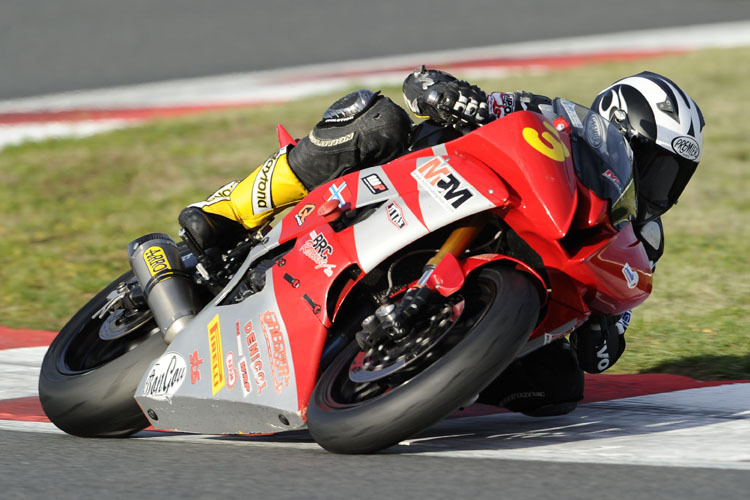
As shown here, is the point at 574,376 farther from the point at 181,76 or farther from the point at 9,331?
the point at 181,76

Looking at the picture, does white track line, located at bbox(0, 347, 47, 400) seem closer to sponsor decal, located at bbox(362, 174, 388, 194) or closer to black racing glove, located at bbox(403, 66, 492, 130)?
sponsor decal, located at bbox(362, 174, 388, 194)

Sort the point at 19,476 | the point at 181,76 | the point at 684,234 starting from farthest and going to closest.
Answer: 1. the point at 181,76
2. the point at 684,234
3. the point at 19,476

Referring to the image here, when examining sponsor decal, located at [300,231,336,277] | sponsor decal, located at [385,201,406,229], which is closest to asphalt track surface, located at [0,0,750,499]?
A: sponsor decal, located at [300,231,336,277]

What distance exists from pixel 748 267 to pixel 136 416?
465 cm

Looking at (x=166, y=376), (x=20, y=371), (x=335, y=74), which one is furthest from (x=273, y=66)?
(x=166, y=376)

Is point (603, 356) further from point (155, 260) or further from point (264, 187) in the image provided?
point (155, 260)

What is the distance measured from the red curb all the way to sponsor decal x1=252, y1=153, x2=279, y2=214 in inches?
82.2

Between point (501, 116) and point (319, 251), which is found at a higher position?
point (501, 116)

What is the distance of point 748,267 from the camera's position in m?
7.25

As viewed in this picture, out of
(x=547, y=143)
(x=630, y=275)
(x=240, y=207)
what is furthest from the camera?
(x=240, y=207)

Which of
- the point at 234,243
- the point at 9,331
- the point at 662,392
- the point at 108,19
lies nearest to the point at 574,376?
the point at 662,392

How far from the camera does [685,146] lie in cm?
402

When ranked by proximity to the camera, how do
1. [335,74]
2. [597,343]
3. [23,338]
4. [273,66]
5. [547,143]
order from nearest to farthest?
[547,143]
[597,343]
[23,338]
[335,74]
[273,66]

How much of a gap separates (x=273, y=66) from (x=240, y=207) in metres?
11.8
